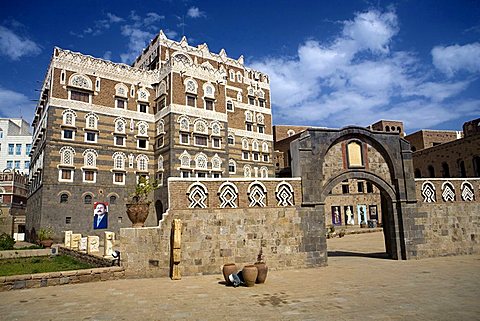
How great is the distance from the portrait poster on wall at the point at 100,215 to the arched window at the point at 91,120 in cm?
739

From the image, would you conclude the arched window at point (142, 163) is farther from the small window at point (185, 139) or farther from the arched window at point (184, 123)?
the arched window at point (184, 123)

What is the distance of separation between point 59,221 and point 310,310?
2700 cm

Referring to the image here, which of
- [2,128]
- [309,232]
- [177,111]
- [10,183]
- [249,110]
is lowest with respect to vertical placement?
[309,232]

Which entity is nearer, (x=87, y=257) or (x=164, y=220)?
(x=164, y=220)

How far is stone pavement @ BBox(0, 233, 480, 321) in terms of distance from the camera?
7891 millimetres

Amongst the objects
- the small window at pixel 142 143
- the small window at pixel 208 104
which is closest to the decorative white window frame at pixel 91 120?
the small window at pixel 142 143

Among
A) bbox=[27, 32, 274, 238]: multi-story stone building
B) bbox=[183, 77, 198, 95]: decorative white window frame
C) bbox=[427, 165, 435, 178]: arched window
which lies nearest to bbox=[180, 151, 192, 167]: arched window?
bbox=[27, 32, 274, 238]: multi-story stone building

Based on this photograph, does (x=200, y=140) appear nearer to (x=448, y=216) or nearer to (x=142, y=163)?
(x=142, y=163)

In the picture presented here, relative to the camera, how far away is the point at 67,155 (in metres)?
30.1

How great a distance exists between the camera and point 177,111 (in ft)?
111

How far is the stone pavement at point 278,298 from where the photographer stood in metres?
7.89

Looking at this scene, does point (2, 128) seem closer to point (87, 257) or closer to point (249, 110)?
point (249, 110)

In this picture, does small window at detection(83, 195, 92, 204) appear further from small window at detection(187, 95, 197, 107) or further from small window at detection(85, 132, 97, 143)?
small window at detection(187, 95, 197, 107)

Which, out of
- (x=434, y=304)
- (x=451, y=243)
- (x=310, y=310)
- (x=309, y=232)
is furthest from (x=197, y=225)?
(x=451, y=243)
